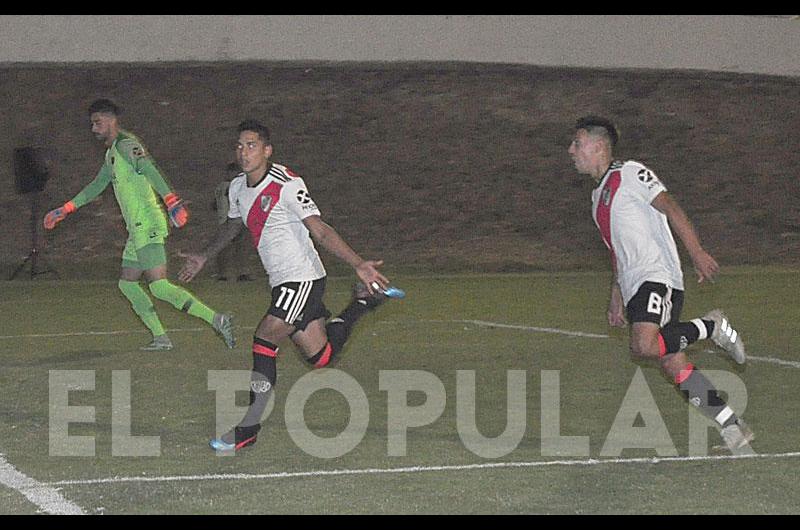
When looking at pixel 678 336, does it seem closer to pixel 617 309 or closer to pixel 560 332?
pixel 617 309

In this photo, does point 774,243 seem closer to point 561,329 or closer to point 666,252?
point 561,329

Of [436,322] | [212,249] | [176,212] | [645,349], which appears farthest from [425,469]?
[436,322]

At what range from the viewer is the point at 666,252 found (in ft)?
28.4

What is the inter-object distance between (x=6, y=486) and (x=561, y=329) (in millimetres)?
8812

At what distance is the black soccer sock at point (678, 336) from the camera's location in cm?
855

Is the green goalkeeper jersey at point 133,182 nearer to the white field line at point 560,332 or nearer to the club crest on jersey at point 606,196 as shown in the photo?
the white field line at point 560,332

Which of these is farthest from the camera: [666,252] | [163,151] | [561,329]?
[163,151]

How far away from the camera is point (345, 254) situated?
8.64 meters

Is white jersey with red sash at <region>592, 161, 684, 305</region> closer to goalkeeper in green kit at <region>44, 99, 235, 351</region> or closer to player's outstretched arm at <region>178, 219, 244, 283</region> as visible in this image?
player's outstretched arm at <region>178, 219, 244, 283</region>

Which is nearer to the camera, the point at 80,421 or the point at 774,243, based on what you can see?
the point at 80,421

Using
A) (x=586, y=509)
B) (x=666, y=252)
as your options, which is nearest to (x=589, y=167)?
(x=666, y=252)

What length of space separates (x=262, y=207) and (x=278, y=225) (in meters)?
0.14

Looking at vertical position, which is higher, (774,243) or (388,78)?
(388,78)

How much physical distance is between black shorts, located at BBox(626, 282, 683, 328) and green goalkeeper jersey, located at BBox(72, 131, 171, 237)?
5796mm
